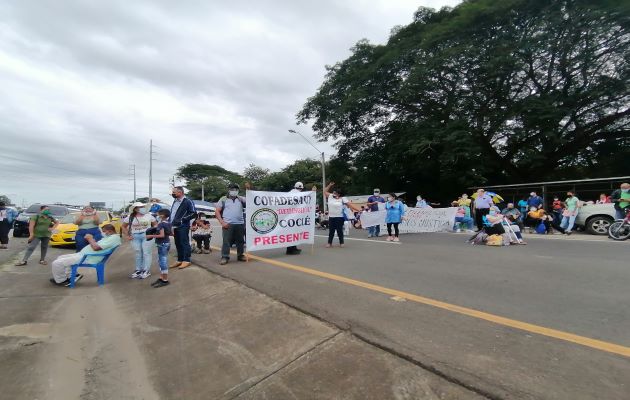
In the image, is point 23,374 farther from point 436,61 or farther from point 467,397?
point 436,61

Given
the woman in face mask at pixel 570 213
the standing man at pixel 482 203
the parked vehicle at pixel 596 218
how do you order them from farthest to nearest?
the woman in face mask at pixel 570 213 → the parked vehicle at pixel 596 218 → the standing man at pixel 482 203

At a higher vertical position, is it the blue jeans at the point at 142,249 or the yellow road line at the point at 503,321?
the blue jeans at the point at 142,249

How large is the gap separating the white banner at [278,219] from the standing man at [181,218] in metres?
1.17

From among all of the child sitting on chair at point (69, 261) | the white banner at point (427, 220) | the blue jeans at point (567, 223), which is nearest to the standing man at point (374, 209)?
the white banner at point (427, 220)

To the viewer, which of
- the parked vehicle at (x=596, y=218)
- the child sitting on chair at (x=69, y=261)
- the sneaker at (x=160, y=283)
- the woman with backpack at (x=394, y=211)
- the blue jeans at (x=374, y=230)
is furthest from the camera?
the blue jeans at (x=374, y=230)

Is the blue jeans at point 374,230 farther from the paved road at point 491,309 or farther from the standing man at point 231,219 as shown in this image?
the standing man at point 231,219

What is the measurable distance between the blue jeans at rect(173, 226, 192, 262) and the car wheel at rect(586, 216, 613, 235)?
44.4 ft

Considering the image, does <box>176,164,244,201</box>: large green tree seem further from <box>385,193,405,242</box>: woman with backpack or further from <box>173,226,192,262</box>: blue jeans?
<box>173,226,192,262</box>: blue jeans

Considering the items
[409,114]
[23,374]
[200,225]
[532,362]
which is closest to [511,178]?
[409,114]

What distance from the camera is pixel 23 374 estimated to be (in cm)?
334

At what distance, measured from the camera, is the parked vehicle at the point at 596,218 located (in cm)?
1232

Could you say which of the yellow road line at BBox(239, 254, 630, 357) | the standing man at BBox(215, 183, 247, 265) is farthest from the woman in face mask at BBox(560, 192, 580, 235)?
the standing man at BBox(215, 183, 247, 265)

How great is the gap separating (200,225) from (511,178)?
2536 centimetres

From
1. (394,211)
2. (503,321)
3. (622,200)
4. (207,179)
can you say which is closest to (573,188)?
(622,200)
